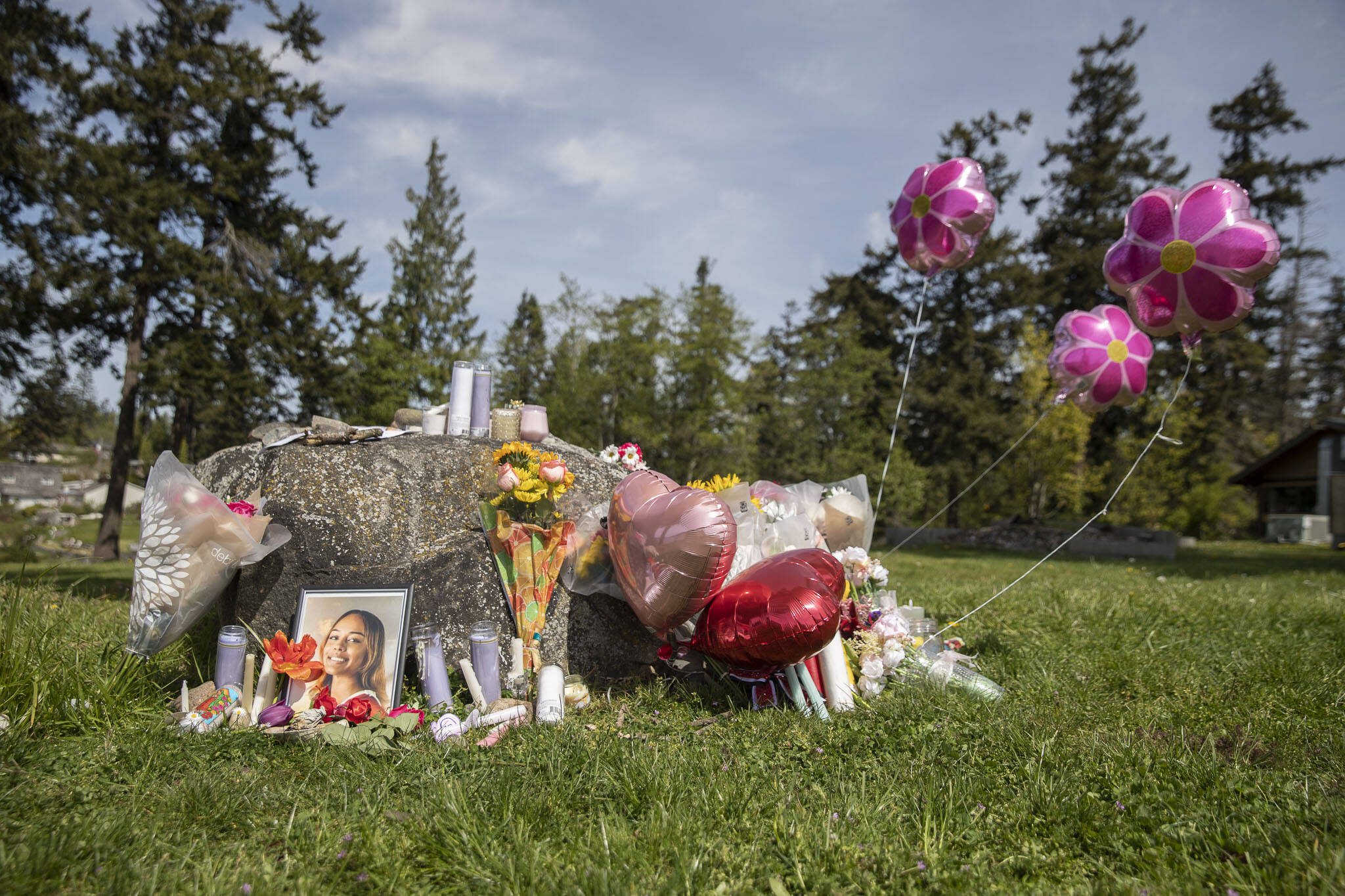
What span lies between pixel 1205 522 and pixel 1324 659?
925 inches

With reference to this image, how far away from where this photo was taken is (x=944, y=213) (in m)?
5.31

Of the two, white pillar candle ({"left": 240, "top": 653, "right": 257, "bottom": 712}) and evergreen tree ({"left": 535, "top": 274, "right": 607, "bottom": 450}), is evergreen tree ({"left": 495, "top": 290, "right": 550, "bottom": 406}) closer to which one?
evergreen tree ({"left": 535, "top": 274, "right": 607, "bottom": 450})

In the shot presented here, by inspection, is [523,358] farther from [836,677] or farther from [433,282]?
[836,677]

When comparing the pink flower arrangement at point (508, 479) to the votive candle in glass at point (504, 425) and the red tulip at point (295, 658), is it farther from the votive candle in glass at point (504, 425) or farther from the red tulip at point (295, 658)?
the red tulip at point (295, 658)

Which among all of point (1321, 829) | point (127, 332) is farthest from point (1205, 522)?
point (127, 332)

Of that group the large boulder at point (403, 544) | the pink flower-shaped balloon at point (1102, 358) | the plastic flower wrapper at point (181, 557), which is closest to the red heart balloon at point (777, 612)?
the large boulder at point (403, 544)

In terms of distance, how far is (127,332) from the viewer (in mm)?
15891

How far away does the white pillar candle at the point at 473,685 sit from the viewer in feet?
11.8

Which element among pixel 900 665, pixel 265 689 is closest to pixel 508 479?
pixel 265 689

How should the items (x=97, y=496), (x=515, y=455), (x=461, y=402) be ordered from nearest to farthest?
(x=515, y=455) < (x=461, y=402) < (x=97, y=496)

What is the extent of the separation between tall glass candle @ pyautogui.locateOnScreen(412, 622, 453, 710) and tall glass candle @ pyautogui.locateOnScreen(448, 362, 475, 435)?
5.03 feet

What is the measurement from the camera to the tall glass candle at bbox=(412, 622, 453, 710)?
362 centimetres

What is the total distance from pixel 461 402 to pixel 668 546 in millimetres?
2144

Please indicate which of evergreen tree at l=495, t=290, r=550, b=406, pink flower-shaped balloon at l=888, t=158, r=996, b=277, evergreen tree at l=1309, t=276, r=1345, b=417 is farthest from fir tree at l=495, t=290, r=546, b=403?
evergreen tree at l=1309, t=276, r=1345, b=417
